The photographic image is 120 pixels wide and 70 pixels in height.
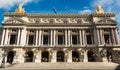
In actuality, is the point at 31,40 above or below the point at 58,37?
below

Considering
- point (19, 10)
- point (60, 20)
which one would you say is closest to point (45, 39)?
point (60, 20)

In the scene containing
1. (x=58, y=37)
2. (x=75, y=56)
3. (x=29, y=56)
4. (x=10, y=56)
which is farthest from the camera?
(x=58, y=37)

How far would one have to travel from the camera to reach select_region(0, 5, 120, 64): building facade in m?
52.4

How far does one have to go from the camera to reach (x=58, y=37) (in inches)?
2271

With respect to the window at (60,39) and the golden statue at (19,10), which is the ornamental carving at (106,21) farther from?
the golden statue at (19,10)

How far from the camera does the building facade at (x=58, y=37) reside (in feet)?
172

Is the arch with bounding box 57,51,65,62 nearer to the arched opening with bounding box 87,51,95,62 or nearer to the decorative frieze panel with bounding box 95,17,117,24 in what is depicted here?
the arched opening with bounding box 87,51,95,62

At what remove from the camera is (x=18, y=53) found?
5172 cm

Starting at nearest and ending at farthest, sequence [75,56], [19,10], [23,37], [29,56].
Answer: [75,56], [29,56], [23,37], [19,10]

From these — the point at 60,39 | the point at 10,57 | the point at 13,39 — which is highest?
the point at 13,39

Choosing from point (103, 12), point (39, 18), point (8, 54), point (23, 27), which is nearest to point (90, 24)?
point (103, 12)

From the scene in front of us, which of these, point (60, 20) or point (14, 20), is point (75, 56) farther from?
point (14, 20)

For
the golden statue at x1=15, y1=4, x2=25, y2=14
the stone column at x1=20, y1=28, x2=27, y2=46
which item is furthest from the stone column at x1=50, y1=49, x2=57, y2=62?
the golden statue at x1=15, y1=4, x2=25, y2=14

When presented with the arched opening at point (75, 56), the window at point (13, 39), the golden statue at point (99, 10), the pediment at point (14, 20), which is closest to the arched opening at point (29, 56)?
the window at point (13, 39)
